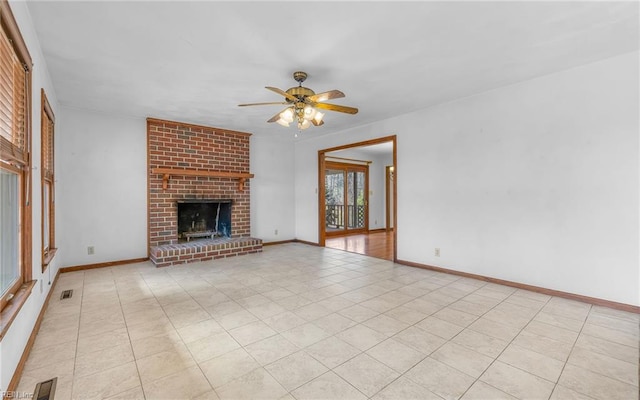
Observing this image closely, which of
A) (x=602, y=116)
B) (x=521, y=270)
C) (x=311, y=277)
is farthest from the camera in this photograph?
(x=311, y=277)

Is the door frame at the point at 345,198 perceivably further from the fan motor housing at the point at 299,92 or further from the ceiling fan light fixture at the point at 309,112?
the fan motor housing at the point at 299,92

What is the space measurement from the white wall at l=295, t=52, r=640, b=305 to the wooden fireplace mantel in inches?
125

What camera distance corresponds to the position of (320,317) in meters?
2.63

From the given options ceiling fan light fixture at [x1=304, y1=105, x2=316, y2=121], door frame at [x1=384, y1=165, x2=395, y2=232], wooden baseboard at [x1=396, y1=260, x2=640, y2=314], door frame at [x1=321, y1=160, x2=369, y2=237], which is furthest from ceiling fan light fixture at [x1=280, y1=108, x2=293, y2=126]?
door frame at [x1=384, y1=165, x2=395, y2=232]

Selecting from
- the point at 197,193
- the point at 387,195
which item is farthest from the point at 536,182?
the point at 387,195

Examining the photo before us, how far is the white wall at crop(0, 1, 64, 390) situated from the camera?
1626 millimetres

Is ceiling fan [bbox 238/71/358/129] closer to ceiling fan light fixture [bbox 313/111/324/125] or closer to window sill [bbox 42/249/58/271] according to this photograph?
ceiling fan light fixture [bbox 313/111/324/125]

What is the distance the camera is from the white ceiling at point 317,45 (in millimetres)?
2088

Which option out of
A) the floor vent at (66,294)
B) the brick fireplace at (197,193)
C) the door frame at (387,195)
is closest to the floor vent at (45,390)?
the floor vent at (66,294)

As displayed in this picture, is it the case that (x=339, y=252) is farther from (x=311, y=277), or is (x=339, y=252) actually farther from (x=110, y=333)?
(x=110, y=333)

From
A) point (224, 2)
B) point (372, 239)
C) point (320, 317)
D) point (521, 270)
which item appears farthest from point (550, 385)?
point (372, 239)

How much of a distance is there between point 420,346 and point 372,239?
17.2 feet

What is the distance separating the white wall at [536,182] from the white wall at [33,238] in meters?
4.27

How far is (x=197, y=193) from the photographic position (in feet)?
17.6
